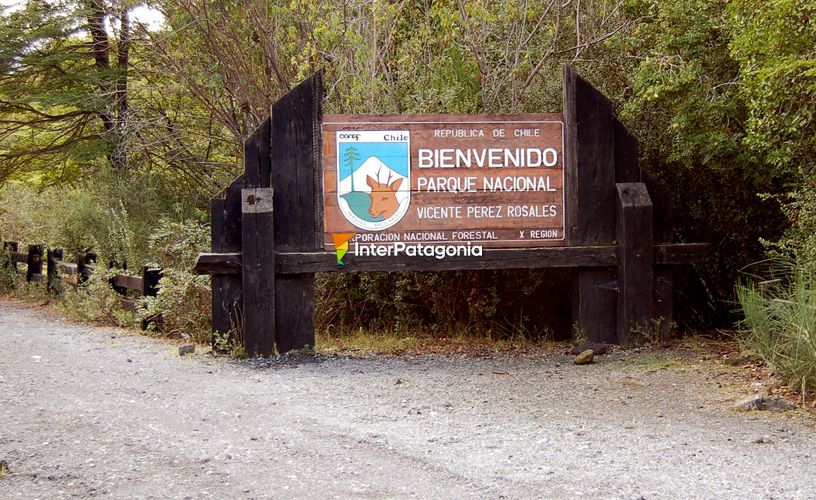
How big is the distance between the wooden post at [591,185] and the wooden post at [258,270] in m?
3.13

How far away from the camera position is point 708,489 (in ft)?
15.2

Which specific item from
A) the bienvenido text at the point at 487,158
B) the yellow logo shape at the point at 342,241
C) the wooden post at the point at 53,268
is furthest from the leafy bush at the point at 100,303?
the bienvenido text at the point at 487,158

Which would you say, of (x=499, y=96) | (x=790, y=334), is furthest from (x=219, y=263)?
(x=790, y=334)

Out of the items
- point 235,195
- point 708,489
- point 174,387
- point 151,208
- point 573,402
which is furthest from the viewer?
point 151,208

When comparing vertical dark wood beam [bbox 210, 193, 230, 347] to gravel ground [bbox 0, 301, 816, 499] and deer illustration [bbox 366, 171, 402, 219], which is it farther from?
deer illustration [bbox 366, 171, 402, 219]

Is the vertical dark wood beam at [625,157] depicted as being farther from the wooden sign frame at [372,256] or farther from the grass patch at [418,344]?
the grass patch at [418,344]

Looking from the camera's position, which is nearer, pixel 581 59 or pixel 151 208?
pixel 581 59

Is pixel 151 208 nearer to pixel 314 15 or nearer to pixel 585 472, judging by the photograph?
pixel 314 15

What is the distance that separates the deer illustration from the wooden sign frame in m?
0.47

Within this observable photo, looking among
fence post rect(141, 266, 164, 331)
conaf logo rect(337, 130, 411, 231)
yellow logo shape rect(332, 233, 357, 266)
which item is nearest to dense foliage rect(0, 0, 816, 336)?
fence post rect(141, 266, 164, 331)

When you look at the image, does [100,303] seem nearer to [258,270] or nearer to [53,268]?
[53,268]

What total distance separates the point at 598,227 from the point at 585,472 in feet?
15.5

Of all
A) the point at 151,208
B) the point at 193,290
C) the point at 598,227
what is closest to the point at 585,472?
the point at 598,227

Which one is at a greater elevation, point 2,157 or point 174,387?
point 2,157
